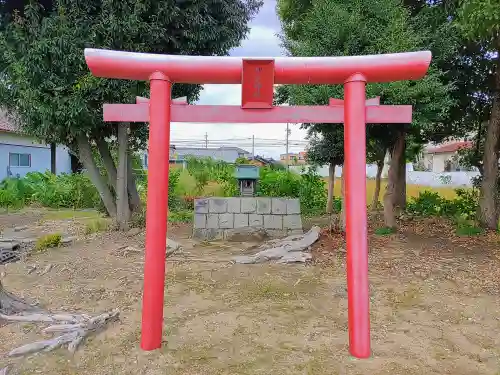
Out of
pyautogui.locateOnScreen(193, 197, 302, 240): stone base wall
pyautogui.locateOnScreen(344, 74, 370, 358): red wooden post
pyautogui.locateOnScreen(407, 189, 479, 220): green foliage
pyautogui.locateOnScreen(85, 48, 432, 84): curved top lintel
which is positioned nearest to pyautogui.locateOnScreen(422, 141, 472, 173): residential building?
pyautogui.locateOnScreen(407, 189, 479, 220): green foliage

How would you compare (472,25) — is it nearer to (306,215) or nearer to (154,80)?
(154,80)

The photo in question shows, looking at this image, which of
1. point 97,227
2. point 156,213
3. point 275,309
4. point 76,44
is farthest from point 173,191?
point 156,213

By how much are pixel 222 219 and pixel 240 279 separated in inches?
97.7

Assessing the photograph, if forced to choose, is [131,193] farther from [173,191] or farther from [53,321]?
[53,321]

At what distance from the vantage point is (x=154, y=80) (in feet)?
11.1

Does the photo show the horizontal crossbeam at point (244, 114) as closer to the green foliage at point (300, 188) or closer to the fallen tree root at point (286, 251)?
the fallen tree root at point (286, 251)

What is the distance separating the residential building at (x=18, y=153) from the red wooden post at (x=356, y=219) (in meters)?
15.1

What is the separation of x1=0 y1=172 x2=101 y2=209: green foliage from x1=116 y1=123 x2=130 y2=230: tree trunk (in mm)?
5364

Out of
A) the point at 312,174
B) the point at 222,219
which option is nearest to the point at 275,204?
the point at 222,219

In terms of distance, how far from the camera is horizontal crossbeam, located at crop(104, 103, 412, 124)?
133 inches

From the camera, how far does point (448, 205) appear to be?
10.5 m

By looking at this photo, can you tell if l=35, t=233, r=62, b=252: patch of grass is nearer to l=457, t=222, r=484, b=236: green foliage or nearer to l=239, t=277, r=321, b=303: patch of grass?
l=239, t=277, r=321, b=303: patch of grass

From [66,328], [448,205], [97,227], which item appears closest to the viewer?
[66,328]

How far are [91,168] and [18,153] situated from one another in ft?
37.3
